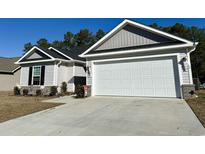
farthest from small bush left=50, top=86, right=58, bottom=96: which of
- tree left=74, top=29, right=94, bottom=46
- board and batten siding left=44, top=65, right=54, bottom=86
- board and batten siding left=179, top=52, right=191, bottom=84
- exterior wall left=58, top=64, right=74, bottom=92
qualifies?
tree left=74, top=29, right=94, bottom=46

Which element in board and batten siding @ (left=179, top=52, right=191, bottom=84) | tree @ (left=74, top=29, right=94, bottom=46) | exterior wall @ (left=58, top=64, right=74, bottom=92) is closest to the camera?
board and batten siding @ (left=179, top=52, right=191, bottom=84)

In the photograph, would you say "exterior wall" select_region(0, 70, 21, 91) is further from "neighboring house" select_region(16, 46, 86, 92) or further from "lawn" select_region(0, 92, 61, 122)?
"lawn" select_region(0, 92, 61, 122)

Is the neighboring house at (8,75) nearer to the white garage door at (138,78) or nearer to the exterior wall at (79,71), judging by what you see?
the exterior wall at (79,71)

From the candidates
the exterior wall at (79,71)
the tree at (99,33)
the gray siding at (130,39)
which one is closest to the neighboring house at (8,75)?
the exterior wall at (79,71)

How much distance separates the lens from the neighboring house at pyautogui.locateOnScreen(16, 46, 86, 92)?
13341 mm

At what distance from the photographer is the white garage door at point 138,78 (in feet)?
29.5

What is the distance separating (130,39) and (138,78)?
289 cm

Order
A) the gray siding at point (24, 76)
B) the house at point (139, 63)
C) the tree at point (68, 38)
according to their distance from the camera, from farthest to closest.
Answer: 1. the tree at point (68, 38)
2. the gray siding at point (24, 76)
3. the house at point (139, 63)

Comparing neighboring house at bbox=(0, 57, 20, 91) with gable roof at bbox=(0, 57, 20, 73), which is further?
gable roof at bbox=(0, 57, 20, 73)

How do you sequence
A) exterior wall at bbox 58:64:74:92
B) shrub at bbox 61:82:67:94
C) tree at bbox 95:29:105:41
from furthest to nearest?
tree at bbox 95:29:105:41
exterior wall at bbox 58:64:74:92
shrub at bbox 61:82:67:94

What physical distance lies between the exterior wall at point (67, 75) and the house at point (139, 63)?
3.52m

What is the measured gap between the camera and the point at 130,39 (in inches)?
412
